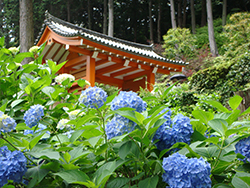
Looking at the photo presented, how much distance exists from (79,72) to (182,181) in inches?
306

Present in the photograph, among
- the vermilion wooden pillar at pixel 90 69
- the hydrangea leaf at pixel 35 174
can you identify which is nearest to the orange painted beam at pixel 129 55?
the vermilion wooden pillar at pixel 90 69

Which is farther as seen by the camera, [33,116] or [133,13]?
[133,13]

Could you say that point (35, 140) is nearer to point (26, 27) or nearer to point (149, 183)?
point (149, 183)

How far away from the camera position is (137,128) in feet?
2.53

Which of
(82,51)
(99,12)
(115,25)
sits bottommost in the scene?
(82,51)

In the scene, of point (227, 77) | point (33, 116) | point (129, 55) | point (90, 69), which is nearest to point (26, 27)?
point (90, 69)

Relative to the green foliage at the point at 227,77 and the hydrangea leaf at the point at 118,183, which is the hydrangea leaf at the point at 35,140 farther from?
the green foliage at the point at 227,77

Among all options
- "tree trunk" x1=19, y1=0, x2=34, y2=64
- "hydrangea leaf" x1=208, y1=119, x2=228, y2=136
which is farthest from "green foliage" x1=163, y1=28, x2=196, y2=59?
"hydrangea leaf" x1=208, y1=119, x2=228, y2=136

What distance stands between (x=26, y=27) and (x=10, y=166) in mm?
5318

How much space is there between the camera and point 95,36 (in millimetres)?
8883

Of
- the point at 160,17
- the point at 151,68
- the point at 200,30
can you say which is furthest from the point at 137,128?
the point at 160,17

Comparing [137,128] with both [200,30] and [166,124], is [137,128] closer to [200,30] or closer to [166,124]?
[166,124]

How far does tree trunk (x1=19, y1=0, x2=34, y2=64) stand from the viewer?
519cm

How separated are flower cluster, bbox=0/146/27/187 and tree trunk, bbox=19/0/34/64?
4828 millimetres
